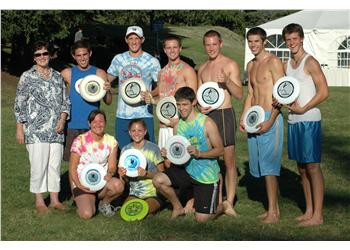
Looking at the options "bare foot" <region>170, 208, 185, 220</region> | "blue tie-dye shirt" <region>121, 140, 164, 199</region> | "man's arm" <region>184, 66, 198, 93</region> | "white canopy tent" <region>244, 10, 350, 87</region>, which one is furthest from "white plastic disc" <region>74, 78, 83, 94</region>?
"white canopy tent" <region>244, 10, 350, 87</region>

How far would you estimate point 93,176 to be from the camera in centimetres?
683

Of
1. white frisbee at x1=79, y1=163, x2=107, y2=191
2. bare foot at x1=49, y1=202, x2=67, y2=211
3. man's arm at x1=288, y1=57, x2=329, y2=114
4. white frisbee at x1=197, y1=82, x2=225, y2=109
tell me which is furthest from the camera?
bare foot at x1=49, y1=202, x2=67, y2=211

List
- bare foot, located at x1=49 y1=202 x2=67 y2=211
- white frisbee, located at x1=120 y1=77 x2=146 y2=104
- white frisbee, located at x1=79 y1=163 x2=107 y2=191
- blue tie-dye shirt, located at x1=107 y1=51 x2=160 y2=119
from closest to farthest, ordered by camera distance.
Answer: white frisbee, located at x1=79 y1=163 x2=107 y2=191 → bare foot, located at x1=49 y1=202 x2=67 y2=211 → white frisbee, located at x1=120 y1=77 x2=146 y2=104 → blue tie-dye shirt, located at x1=107 y1=51 x2=160 y2=119

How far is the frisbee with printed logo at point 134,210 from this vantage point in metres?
6.69

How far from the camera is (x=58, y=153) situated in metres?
7.07

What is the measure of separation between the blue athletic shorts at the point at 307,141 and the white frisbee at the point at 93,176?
206cm

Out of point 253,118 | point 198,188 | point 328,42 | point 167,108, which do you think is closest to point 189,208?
point 198,188

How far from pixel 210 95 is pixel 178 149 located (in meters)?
0.75

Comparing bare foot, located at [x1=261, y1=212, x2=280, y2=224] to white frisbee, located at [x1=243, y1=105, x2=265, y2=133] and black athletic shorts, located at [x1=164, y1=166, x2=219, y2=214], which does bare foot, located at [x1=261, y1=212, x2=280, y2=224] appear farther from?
white frisbee, located at [x1=243, y1=105, x2=265, y2=133]

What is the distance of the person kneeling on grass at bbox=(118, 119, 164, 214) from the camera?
271 inches

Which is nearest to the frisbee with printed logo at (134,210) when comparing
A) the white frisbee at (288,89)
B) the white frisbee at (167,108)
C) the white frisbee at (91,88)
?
the white frisbee at (167,108)

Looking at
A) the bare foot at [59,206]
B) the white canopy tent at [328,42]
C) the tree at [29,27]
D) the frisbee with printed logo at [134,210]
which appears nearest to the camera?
the frisbee with printed logo at [134,210]

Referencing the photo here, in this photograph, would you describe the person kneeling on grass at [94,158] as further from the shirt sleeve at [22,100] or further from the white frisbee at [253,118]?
Result: the white frisbee at [253,118]

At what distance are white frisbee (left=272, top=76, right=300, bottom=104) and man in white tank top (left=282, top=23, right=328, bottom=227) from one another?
9 centimetres
